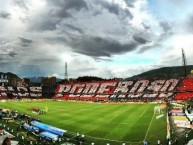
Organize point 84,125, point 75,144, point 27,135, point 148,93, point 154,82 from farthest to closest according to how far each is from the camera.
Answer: point 154,82
point 148,93
point 84,125
point 27,135
point 75,144

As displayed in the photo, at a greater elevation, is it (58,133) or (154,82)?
(154,82)

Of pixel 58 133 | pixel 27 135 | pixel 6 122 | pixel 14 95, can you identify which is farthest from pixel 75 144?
pixel 14 95

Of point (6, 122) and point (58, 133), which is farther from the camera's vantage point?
point (6, 122)

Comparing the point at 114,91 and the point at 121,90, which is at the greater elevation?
the point at 121,90

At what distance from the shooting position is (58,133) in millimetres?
39562

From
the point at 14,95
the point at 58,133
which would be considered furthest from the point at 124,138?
the point at 14,95

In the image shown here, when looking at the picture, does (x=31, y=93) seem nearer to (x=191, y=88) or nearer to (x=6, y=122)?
(x=191, y=88)

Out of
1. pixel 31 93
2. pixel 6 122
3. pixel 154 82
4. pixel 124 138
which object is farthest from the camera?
pixel 31 93

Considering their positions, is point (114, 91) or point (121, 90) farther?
point (114, 91)

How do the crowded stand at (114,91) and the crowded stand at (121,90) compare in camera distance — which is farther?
the crowded stand at (121,90)

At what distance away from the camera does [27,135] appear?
40312 millimetres

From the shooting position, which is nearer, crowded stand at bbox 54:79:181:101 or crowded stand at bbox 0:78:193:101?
crowded stand at bbox 0:78:193:101

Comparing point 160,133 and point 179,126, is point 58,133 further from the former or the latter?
point 179,126

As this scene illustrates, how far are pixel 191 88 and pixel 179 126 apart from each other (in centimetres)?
7272
